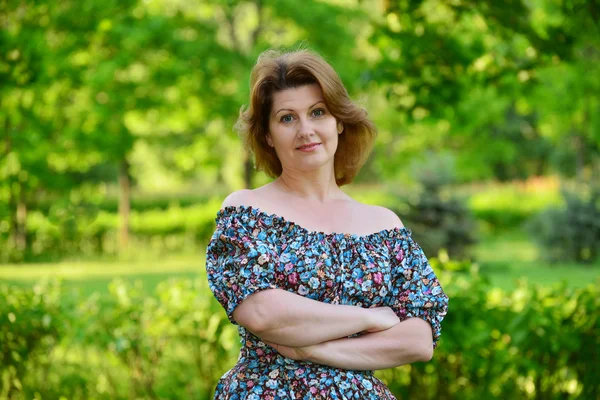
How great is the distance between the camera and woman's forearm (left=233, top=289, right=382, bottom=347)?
7.40 feet

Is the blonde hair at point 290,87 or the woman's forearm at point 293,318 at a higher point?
the blonde hair at point 290,87

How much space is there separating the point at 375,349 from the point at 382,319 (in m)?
0.10

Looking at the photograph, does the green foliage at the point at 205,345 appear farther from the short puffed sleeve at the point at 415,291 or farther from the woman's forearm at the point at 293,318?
the woman's forearm at the point at 293,318

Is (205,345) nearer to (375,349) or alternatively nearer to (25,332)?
(25,332)

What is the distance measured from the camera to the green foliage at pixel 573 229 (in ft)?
54.3

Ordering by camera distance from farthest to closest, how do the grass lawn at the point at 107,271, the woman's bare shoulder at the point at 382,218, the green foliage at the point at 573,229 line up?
the green foliage at the point at 573,229 → the grass lawn at the point at 107,271 → the woman's bare shoulder at the point at 382,218

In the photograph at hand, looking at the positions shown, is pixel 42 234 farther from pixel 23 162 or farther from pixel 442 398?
pixel 442 398

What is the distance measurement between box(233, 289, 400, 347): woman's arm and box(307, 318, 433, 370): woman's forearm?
1.7 inches

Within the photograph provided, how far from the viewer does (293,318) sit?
226 cm

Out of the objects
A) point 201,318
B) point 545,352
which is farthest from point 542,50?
point 201,318

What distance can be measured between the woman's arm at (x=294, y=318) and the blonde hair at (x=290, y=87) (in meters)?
0.59

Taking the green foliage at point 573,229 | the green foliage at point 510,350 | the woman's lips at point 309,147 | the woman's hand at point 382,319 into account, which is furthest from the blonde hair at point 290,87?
the green foliage at point 573,229

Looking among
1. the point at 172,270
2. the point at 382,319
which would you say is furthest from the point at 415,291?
the point at 172,270

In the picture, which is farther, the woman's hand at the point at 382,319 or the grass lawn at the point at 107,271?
the grass lawn at the point at 107,271
